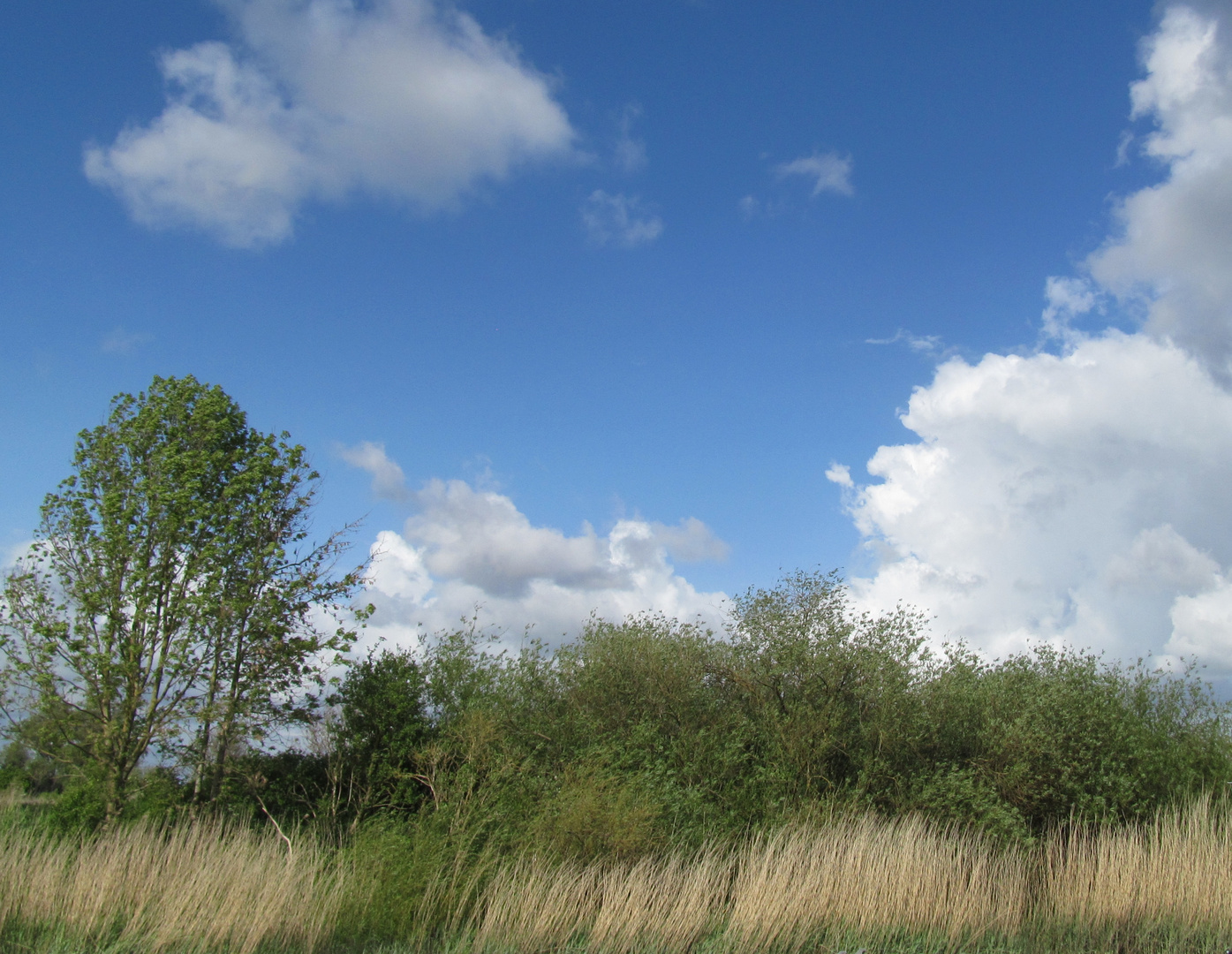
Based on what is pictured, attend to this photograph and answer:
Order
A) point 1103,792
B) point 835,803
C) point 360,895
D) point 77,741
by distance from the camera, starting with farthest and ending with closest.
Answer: point 77,741 < point 1103,792 < point 835,803 < point 360,895

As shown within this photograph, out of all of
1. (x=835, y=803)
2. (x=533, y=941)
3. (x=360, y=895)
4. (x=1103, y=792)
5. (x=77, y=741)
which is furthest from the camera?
(x=77, y=741)

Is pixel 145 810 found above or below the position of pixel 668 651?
below

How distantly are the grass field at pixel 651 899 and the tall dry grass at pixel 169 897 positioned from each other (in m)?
0.02

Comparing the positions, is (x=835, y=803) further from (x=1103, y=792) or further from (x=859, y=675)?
(x=1103, y=792)

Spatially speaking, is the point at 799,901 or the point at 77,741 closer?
the point at 799,901

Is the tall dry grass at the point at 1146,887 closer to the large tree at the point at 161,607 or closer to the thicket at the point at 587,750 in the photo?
the thicket at the point at 587,750

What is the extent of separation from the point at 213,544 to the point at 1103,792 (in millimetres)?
22017

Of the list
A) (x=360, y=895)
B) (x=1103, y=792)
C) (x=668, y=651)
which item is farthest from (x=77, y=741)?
(x=1103, y=792)

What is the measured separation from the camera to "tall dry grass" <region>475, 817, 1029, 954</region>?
10.8 m

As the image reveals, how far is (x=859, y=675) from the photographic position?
758 inches

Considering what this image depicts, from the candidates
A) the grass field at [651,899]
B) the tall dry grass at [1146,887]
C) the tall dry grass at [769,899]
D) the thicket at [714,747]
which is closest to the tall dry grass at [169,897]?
the grass field at [651,899]

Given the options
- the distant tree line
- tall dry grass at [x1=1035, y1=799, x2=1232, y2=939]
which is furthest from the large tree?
tall dry grass at [x1=1035, y1=799, x2=1232, y2=939]

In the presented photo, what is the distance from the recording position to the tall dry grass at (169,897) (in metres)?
9.08

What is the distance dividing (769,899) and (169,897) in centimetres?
766
